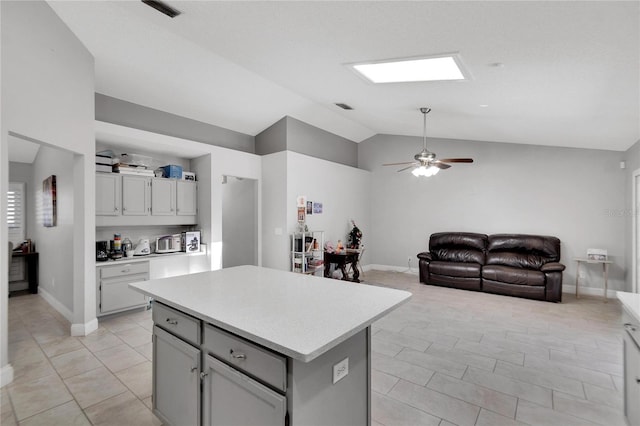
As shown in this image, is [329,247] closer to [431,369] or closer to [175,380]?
[431,369]

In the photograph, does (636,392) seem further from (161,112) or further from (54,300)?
(54,300)

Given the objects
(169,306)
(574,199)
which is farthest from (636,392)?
(574,199)

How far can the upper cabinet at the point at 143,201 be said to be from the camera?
4363 mm

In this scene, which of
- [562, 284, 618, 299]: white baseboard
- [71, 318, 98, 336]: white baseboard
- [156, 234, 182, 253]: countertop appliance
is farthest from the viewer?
[562, 284, 618, 299]: white baseboard

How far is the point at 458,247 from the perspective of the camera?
6.54 meters

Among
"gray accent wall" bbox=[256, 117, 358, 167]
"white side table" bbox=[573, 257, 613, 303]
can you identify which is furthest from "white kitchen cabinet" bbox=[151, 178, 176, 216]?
"white side table" bbox=[573, 257, 613, 303]

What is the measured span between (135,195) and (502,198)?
662 cm

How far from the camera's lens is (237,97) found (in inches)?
200

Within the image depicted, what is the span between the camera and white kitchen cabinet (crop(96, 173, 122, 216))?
4281mm

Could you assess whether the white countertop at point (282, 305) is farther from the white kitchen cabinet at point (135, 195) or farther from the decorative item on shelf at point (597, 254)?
the decorative item on shelf at point (597, 254)

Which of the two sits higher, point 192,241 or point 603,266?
point 192,241

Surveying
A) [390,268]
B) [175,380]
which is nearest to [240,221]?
[390,268]

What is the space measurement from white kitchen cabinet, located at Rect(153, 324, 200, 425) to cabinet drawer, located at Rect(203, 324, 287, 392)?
0.19 m

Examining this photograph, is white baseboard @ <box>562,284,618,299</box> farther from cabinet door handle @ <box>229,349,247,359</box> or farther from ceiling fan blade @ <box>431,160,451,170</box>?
cabinet door handle @ <box>229,349,247,359</box>
